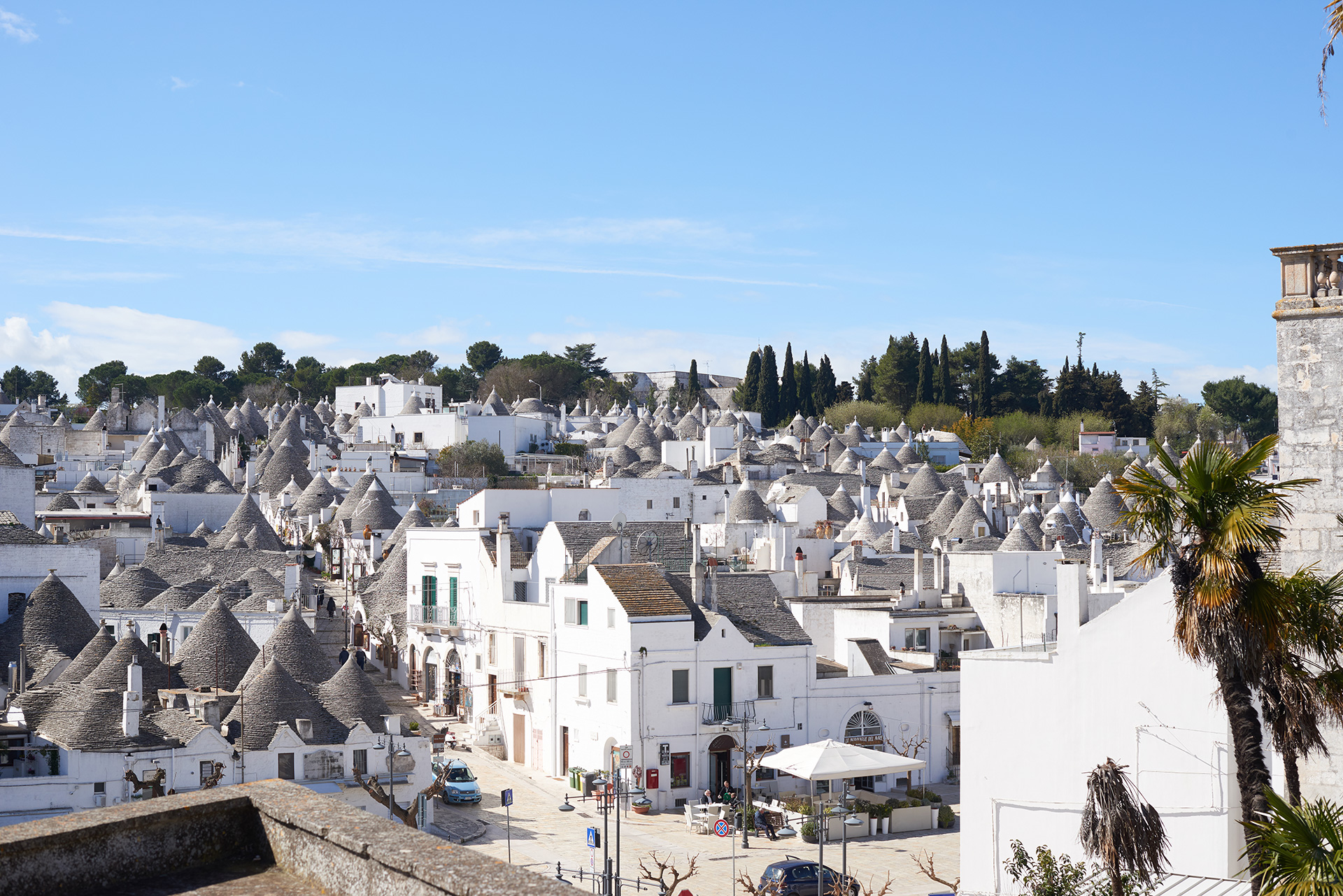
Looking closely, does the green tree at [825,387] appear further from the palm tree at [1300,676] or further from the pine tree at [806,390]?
the palm tree at [1300,676]

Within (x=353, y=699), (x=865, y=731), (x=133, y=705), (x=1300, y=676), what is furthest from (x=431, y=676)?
(x=1300, y=676)

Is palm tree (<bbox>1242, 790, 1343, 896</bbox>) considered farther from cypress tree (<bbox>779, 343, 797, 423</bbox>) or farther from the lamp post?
cypress tree (<bbox>779, 343, 797, 423</bbox>)

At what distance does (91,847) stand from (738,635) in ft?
93.3

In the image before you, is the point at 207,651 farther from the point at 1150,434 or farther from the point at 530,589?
the point at 1150,434

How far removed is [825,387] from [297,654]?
96150mm

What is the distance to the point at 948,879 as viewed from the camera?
2664 centimetres

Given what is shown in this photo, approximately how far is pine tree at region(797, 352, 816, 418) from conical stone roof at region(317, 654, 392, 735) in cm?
9538

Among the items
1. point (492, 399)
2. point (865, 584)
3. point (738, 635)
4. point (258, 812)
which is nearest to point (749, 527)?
point (865, 584)

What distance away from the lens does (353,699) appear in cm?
3164

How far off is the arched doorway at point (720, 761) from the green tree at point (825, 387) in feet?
303

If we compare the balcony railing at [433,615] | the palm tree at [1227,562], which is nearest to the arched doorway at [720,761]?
the balcony railing at [433,615]

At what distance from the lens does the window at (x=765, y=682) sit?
114 feet

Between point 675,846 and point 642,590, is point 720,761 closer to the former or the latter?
point 642,590

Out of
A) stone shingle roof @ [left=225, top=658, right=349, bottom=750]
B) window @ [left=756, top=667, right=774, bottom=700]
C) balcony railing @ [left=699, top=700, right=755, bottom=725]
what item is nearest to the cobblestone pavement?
balcony railing @ [left=699, top=700, right=755, bottom=725]
